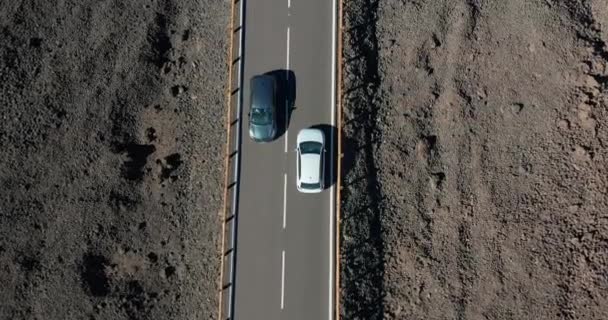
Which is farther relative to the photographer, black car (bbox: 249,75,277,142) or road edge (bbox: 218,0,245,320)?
black car (bbox: 249,75,277,142)

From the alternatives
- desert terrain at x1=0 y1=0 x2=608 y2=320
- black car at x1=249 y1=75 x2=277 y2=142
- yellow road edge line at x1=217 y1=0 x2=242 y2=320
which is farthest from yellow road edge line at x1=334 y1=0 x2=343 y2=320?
yellow road edge line at x1=217 y1=0 x2=242 y2=320

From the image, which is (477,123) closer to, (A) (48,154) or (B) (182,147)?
(B) (182,147)

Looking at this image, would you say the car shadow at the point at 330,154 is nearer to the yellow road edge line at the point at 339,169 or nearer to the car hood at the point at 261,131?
the yellow road edge line at the point at 339,169

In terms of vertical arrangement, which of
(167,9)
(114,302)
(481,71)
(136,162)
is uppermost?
(167,9)

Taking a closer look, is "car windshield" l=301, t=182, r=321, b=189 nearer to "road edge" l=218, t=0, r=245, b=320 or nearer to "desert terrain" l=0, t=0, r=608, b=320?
"desert terrain" l=0, t=0, r=608, b=320

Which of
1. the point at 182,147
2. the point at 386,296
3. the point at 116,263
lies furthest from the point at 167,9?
the point at 386,296

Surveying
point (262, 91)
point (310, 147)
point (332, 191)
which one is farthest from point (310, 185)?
point (262, 91)
